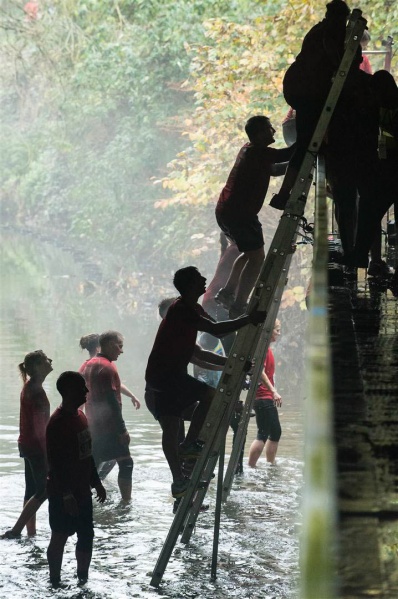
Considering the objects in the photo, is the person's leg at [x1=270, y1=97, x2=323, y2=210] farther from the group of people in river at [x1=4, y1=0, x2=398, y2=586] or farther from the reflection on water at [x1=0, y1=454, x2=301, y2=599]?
the reflection on water at [x1=0, y1=454, x2=301, y2=599]

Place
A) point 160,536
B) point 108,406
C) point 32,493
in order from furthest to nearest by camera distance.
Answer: point 108,406 → point 32,493 → point 160,536

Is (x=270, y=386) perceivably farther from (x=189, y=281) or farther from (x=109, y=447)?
(x=189, y=281)

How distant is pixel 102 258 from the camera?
42906 mm

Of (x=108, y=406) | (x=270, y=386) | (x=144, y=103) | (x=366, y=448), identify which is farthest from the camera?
(x=144, y=103)

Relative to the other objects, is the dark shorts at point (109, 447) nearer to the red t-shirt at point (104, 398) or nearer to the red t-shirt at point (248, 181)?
the red t-shirt at point (104, 398)

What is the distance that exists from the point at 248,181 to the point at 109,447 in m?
3.25

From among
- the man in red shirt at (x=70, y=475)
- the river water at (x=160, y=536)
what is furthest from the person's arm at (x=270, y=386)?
the man in red shirt at (x=70, y=475)

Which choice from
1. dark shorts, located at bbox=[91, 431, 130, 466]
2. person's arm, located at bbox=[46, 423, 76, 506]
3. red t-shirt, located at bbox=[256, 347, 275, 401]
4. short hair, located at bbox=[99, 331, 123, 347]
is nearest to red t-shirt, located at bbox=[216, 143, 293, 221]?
person's arm, located at bbox=[46, 423, 76, 506]

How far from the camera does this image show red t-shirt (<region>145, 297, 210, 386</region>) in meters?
7.62

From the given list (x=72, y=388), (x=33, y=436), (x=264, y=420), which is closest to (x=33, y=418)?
(x=33, y=436)

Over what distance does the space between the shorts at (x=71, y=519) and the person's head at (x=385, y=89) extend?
3.13 meters

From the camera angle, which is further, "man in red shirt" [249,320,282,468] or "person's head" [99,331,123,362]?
Answer: "man in red shirt" [249,320,282,468]

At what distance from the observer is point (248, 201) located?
8.28 m

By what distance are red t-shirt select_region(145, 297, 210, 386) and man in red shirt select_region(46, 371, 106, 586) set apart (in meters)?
0.51
